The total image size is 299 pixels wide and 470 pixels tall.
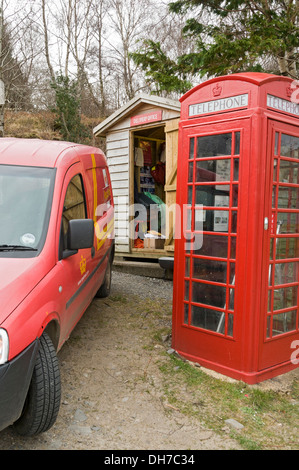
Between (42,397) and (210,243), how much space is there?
2175mm

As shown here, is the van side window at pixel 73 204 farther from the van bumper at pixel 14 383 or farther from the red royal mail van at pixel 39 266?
the van bumper at pixel 14 383

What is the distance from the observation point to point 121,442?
113 inches

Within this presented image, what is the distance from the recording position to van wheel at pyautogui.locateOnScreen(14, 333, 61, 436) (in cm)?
262

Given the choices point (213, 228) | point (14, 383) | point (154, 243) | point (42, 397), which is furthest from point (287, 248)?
point (154, 243)

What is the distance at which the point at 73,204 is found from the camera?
383cm

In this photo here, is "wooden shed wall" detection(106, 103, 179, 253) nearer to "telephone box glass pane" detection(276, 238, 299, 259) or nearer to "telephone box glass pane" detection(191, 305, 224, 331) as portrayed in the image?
"telephone box glass pane" detection(191, 305, 224, 331)

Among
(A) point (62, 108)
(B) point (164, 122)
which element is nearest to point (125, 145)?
(B) point (164, 122)

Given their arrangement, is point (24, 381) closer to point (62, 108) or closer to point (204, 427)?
point (204, 427)

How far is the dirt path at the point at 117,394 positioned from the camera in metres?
2.87

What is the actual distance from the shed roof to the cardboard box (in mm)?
2724

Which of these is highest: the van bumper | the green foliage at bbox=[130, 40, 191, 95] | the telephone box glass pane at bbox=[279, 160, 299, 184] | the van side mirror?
the green foliage at bbox=[130, 40, 191, 95]

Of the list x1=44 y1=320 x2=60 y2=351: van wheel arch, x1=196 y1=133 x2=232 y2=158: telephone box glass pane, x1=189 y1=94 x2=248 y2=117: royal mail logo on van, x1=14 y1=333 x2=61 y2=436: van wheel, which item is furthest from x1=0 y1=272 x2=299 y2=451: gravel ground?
x1=189 y1=94 x2=248 y2=117: royal mail logo on van

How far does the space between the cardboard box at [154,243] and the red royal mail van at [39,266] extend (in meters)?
4.03
